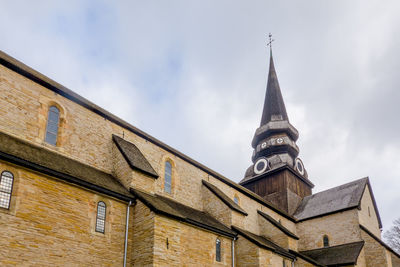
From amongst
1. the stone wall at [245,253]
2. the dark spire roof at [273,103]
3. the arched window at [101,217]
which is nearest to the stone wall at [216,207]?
the stone wall at [245,253]

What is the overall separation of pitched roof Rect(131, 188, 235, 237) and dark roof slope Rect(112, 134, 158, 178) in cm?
105

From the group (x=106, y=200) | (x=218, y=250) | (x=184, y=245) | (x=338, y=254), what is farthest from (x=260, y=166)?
(x=106, y=200)

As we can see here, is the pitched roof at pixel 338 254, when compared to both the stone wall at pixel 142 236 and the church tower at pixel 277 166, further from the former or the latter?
the stone wall at pixel 142 236

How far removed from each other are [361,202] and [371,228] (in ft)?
8.73

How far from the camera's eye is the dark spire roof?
39.3m

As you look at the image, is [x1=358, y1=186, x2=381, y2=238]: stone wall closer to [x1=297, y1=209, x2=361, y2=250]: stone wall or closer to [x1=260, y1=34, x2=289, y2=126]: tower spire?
[x1=297, y1=209, x2=361, y2=250]: stone wall

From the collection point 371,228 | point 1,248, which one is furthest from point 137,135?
point 371,228

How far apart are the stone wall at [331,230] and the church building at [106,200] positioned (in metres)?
0.81

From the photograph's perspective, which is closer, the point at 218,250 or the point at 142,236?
the point at 142,236

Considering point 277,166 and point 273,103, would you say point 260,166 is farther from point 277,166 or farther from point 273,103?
point 273,103

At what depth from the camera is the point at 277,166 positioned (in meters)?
33.6

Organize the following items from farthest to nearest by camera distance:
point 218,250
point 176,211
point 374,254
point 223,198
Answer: point 374,254
point 223,198
point 218,250
point 176,211

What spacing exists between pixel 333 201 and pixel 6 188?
2679 centimetres

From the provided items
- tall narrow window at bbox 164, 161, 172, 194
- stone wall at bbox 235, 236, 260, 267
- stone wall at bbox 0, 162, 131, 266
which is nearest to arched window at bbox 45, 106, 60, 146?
stone wall at bbox 0, 162, 131, 266
